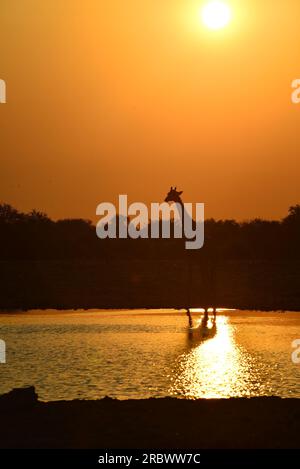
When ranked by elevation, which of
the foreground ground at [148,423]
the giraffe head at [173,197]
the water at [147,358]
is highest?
the giraffe head at [173,197]

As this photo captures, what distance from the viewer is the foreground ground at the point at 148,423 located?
11055 mm

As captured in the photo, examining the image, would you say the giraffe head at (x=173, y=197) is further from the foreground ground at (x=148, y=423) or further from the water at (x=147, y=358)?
the foreground ground at (x=148, y=423)

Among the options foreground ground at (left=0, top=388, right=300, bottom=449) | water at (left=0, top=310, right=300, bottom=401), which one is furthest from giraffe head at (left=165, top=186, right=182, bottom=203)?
foreground ground at (left=0, top=388, right=300, bottom=449)

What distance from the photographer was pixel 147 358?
19.8 meters

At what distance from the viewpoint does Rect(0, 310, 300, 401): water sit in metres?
15.8

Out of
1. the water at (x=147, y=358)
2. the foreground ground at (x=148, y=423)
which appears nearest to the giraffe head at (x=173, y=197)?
the water at (x=147, y=358)

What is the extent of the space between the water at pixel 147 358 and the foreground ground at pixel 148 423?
1.98 m

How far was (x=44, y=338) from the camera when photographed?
24.1 meters

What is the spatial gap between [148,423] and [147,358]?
791 centimetres

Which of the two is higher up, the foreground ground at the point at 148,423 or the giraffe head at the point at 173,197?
the giraffe head at the point at 173,197

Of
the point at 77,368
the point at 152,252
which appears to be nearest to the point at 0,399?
the point at 77,368

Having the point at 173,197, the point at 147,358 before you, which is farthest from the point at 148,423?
the point at 173,197

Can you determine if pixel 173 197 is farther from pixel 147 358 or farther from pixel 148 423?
pixel 148 423

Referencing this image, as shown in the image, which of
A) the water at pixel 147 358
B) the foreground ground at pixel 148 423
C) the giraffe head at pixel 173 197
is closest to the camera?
→ the foreground ground at pixel 148 423
